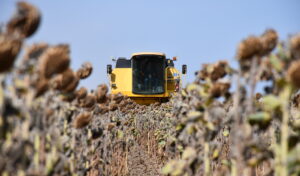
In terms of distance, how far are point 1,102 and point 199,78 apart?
2126 mm

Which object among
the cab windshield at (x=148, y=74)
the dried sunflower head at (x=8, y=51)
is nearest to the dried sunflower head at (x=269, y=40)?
the dried sunflower head at (x=8, y=51)

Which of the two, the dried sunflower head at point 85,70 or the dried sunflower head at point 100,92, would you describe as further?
the dried sunflower head at point 100,92

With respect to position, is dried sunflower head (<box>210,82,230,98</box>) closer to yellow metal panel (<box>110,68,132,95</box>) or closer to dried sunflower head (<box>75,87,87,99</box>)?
dried sunflower head (<box>75,87,87,99</box>)

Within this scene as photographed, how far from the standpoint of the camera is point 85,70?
3.95 meters

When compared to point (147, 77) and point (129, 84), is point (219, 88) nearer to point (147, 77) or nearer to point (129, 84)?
point (147, 77)

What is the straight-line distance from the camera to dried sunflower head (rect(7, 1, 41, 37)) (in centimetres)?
222

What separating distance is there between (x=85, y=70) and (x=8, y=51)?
1963 millimetres

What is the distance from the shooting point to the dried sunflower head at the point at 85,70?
3941 millimetres

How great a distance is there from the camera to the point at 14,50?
2.02 meters

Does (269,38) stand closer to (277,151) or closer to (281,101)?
(281,101)

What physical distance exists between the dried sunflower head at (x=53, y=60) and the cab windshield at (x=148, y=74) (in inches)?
648

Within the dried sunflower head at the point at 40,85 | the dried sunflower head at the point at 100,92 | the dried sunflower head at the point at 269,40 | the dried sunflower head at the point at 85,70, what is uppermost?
the dried sunflower head at the point at 269,40

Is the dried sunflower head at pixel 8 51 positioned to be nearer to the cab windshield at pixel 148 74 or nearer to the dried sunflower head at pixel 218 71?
the dried sunflower head at pixel 218 71

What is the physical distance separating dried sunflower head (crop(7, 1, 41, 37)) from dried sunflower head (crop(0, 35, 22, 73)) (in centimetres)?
19
